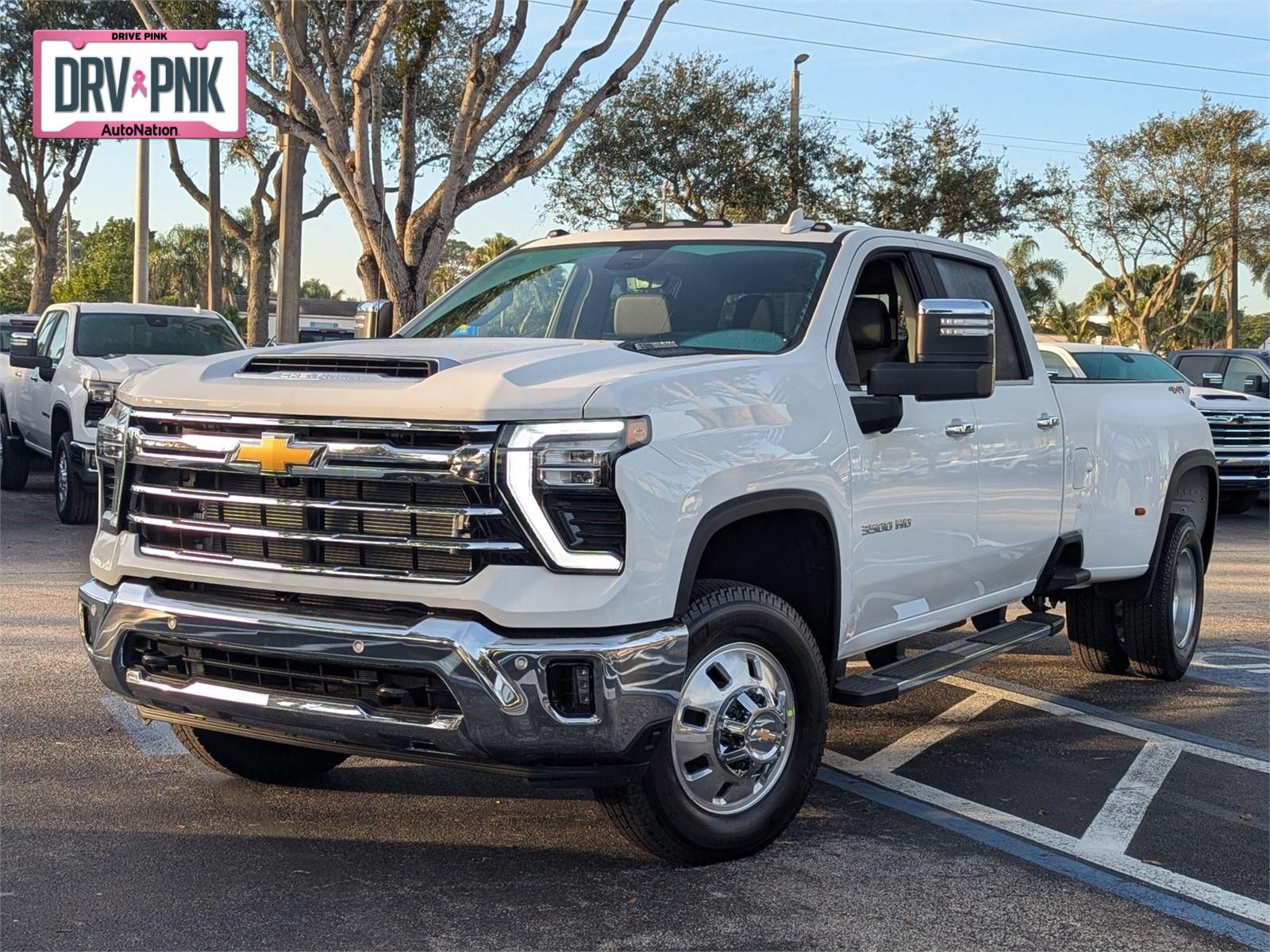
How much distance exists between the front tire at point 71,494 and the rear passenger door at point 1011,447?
8.72 meters

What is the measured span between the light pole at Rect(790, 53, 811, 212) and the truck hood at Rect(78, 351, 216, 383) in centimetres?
2223

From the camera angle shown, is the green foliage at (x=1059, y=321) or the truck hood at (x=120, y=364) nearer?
the truck hood at (x=120, y=364)

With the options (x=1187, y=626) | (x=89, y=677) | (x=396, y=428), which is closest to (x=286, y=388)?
(x=396, y=428)

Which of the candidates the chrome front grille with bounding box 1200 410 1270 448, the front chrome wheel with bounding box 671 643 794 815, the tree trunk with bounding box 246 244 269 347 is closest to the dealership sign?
the tree trunk with bounding box 246 244 269 347

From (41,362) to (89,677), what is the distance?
7141 millimetres

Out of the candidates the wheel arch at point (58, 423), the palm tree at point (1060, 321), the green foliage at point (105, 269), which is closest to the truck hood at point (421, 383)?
the wheel arch at point (58, 423)

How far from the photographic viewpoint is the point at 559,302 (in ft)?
19.1

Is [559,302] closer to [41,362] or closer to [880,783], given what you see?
[880,783]

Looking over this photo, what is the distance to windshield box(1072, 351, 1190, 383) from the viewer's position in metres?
16.0

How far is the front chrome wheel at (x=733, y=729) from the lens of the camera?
4.41m

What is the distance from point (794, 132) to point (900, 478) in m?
29.4

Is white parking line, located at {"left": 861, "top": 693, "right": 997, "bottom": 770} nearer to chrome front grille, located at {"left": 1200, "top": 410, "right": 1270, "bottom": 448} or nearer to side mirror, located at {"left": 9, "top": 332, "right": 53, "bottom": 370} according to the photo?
side mirror, located at {"left": 9, "top": 332, "right": 53, "bottom": 370}

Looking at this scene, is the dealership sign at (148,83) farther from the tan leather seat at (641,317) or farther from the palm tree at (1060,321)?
the palm tree at (1060,321)

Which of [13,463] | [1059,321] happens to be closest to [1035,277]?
[1059,321]
